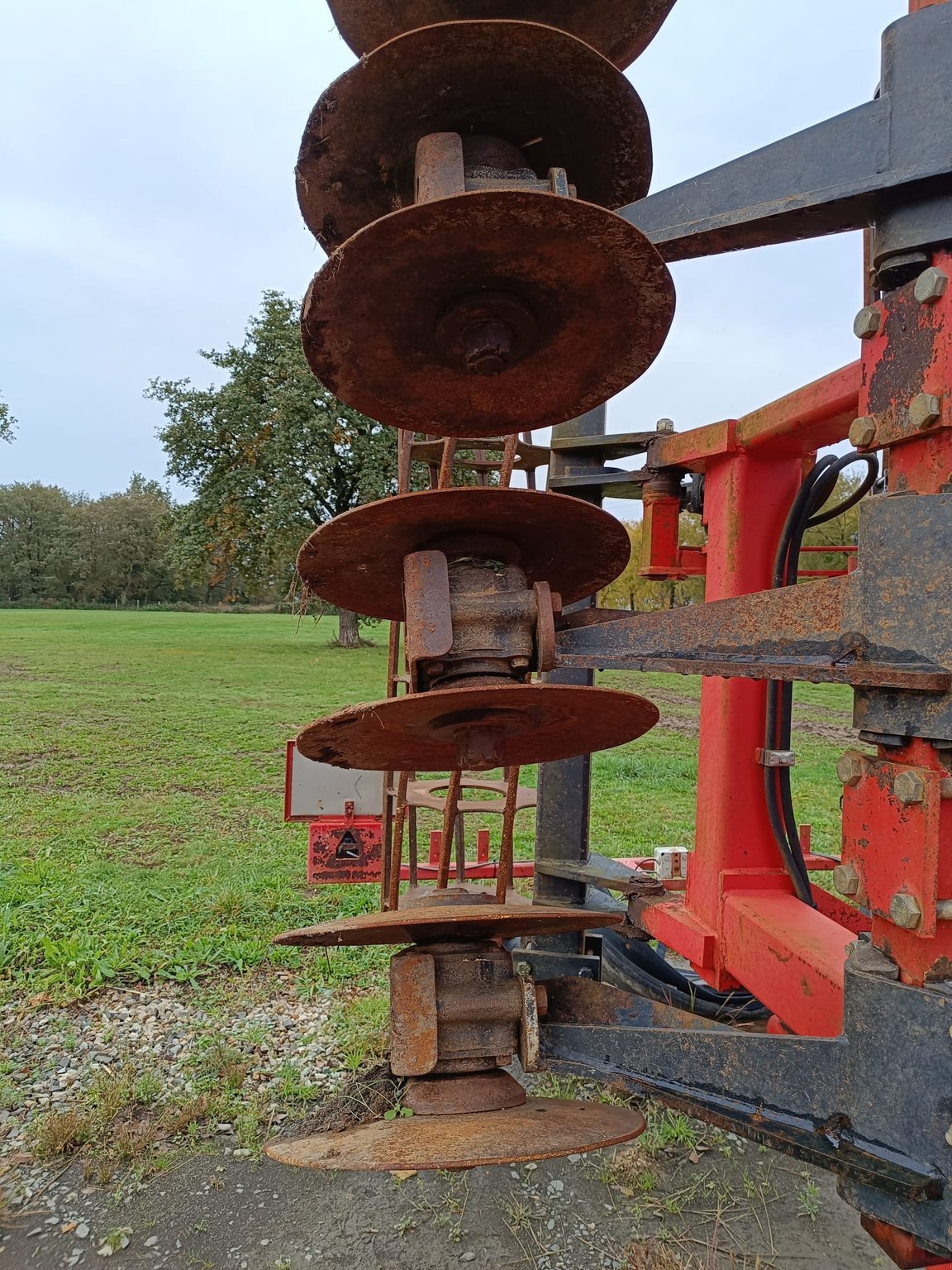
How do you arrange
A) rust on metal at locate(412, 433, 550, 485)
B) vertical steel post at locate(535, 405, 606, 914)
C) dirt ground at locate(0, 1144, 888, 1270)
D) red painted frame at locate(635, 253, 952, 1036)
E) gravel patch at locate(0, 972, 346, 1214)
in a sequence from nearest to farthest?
red painted frame at locate(635, 253, 952, 1036)
dirt ground at locate(0, 1144, 888, 1270)
gravel patch at locate(0, 972, 346, 1214)
vertical steel post at locate(535, 405, 606, 914)
rust on metal at locate(412, 433, 550, 485)

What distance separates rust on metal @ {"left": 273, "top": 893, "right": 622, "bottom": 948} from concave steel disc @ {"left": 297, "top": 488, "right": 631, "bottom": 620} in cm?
72

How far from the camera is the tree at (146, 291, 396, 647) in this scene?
22000mm

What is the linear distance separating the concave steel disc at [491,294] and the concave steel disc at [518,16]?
0.72 m

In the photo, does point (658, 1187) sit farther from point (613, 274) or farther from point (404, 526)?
point (613, 274)

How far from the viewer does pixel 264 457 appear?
2266cm

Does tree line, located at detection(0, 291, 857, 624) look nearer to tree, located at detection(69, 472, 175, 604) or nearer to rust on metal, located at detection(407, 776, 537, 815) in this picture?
rust on metal, located at detection(407, 776, 537, 815)

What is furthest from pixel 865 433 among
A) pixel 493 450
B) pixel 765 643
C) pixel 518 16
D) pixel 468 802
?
pixel 468 802

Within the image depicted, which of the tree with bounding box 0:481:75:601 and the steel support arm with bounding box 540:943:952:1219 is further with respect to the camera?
the tree with bounding box 0:481:75:601

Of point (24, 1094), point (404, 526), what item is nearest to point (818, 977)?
point (404, 526)

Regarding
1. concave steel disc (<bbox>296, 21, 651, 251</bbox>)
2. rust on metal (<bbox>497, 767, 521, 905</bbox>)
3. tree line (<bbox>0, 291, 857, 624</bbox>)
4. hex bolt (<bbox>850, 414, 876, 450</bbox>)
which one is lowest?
rust on metal (<bbox>497, 767, 521, 905</bbox>)

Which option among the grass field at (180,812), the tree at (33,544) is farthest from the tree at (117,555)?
the grass field at (180,812)

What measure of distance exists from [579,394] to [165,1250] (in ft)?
8.68

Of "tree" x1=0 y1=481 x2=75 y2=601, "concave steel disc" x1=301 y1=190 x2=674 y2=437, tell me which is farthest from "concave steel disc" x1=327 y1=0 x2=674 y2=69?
"tree" x1=0 y1=481 x2=75 y2=601

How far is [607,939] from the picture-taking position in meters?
3.30
